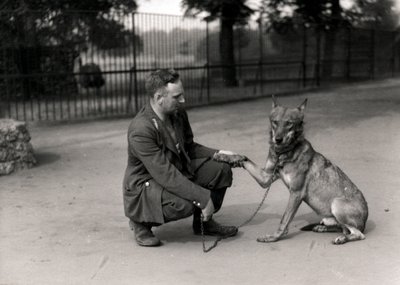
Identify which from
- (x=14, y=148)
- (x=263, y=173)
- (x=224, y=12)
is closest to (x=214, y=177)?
(x=263, y=173)

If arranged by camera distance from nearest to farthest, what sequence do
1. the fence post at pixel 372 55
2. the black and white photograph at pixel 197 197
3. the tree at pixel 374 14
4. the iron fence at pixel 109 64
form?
the black and white photograph at pixel 197 197 → the iron fence at pixel 109 64 → the tree at pixel 374 14 → the fence post at pixel 372 55

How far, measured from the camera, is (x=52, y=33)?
63.5ft

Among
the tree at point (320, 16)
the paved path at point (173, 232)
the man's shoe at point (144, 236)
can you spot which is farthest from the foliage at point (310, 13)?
the man's shoe at point (144, 236)

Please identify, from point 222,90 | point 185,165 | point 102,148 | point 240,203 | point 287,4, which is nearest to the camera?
point 185,165

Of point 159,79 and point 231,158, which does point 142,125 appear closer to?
point 159,79

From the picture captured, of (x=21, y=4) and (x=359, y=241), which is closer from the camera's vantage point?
(x=359, y=241)

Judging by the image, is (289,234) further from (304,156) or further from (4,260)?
(4,260)

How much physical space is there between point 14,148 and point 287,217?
515 cm

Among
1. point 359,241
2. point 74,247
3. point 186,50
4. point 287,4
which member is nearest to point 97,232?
point 74,247

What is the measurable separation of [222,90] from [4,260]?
18.1 metres

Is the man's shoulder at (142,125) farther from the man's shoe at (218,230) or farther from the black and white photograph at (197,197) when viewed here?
the man's shoe at (218,230)

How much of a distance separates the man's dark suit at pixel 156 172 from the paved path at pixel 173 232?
0.42 metres

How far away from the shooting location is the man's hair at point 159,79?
5.43m

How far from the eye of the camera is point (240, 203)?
7.31 metres
